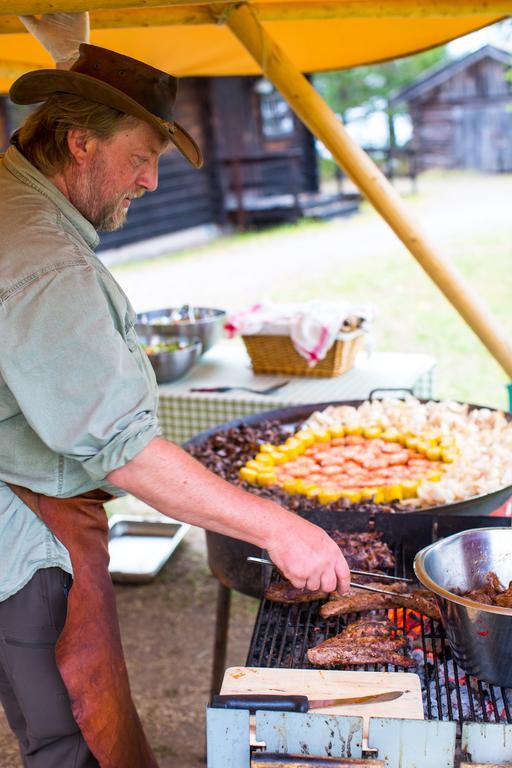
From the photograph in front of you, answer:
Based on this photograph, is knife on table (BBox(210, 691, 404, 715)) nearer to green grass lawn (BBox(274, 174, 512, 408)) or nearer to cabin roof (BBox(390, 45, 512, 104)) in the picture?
green grass lawn (BBox(274, 174, 512, 408))

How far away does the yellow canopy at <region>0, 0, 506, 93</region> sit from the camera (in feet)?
11.8

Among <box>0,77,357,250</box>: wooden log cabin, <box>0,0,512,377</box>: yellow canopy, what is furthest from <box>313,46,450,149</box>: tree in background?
<box>0,0,512,377</box>: yellow canopy

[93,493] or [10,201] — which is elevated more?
[10,201]

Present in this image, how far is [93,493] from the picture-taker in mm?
2420

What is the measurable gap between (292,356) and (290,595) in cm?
263

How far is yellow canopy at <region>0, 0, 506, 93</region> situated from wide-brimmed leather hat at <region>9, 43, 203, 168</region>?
107cm

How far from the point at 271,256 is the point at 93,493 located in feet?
49.0

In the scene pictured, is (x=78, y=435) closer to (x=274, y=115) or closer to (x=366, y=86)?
(x=274, y=115)

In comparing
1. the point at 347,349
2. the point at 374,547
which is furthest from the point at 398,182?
the point at 374,547

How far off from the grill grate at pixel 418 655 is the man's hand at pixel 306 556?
0.26m

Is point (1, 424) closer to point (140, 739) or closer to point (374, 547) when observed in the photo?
point (140, 739)

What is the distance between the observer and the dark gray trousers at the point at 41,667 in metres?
2.39

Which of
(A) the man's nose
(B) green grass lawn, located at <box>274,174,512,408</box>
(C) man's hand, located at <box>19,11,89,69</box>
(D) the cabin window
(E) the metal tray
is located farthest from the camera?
(D) the cabin window

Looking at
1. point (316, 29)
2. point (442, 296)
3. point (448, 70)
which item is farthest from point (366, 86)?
point (316, 29)
